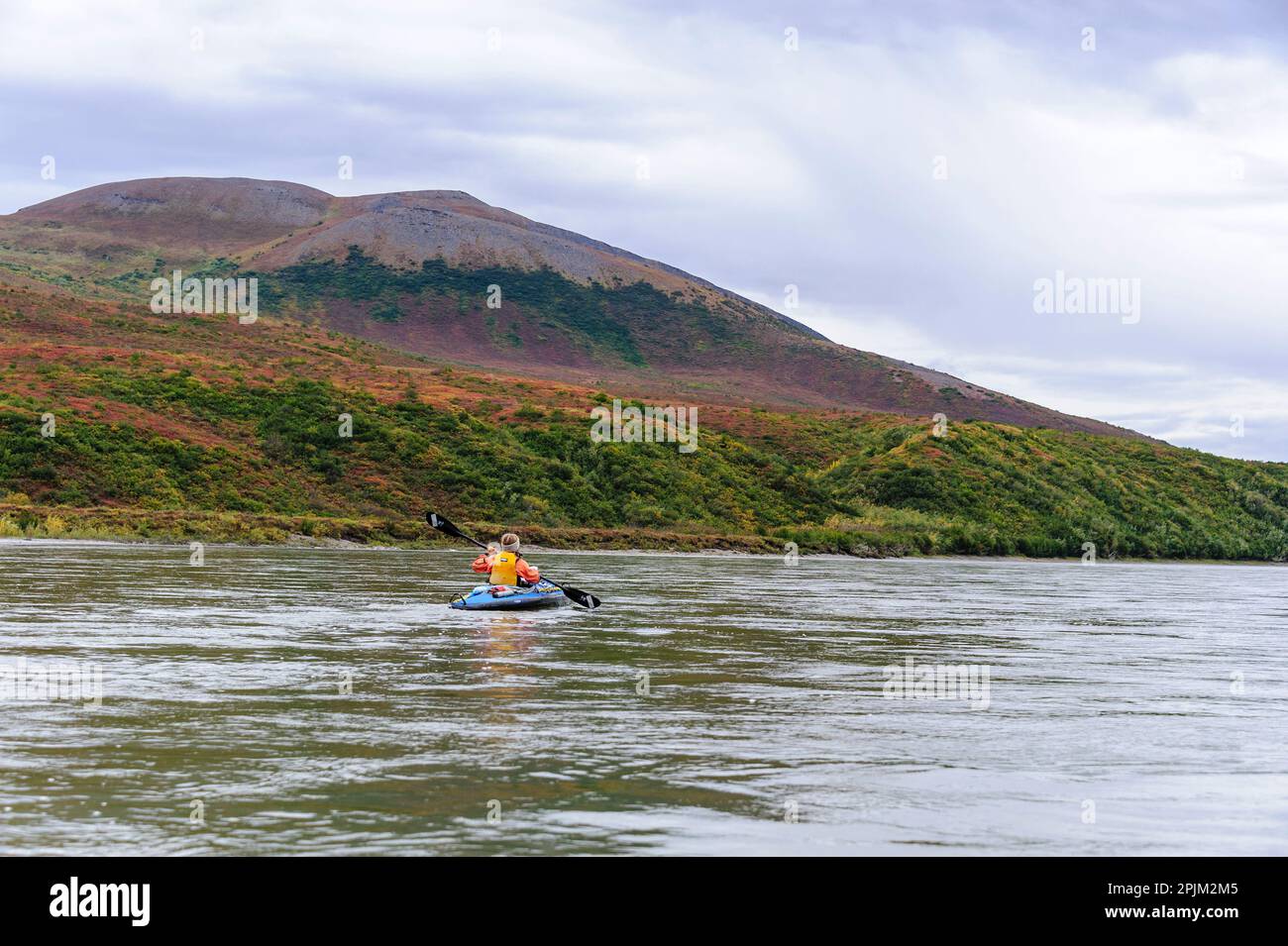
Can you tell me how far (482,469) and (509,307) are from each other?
107 m

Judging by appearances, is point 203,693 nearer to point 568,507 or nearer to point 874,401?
point 568,507

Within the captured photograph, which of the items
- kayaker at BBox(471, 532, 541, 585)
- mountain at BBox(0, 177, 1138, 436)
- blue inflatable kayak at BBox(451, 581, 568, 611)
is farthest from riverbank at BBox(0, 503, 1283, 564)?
mountain at BBox(0, 177, 1138, 436)

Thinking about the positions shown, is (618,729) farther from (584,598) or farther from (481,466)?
(481,466)

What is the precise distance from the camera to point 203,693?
50.9ft

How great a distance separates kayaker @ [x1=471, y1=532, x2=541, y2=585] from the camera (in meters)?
27.0

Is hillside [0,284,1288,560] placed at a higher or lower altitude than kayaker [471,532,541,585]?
higher

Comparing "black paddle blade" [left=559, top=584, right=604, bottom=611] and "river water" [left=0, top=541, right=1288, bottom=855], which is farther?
"black paddle blade" [left=559, top=584, right=604, bottom=611]

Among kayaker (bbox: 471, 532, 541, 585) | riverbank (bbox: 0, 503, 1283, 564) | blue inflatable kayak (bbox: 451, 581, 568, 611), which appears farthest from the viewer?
riverbank (bbox: 0, 503, 1283, 564)

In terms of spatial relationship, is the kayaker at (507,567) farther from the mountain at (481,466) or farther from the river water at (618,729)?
the mountain at (481,466)

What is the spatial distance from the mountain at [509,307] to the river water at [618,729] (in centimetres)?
11064

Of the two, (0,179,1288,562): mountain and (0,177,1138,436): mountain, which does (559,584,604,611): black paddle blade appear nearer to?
(0,179,1288,562): mountain

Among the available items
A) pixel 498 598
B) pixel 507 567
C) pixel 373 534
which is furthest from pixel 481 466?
pixel 498 598

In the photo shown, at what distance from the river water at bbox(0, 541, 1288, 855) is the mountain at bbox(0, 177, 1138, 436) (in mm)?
110638
